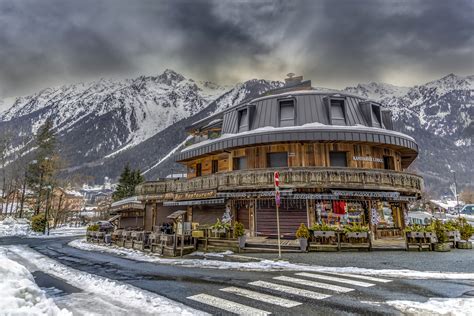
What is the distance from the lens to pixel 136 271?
11.7 meters

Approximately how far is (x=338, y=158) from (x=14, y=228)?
46.1m

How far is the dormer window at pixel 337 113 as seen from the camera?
75.4 ft

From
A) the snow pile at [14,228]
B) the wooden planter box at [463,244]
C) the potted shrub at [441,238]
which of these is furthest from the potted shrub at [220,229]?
the snow pile at [14,228]

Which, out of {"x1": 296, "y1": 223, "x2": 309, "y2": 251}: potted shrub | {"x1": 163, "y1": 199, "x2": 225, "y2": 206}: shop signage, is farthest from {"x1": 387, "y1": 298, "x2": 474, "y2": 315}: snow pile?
{"x1": 163, "y1": 199, "x2": 225, "y2": 206}: shop signage

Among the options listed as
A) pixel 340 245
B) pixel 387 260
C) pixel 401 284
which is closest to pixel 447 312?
pixel 401 284

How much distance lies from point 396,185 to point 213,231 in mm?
13275

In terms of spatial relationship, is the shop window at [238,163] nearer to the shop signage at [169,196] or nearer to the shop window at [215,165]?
the shop window at [215,165]

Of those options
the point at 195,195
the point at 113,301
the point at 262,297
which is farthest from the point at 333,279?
the point at 195,195

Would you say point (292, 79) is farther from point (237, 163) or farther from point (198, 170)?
point (198, 170)

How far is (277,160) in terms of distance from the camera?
2312 cm

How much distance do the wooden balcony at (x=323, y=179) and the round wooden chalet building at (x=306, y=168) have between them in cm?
7

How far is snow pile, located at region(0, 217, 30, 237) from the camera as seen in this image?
39.1 metres

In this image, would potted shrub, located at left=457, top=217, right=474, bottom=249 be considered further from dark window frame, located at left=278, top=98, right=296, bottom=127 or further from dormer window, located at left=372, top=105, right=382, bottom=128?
dark window frame, located at left=278, top=98, right=296, bottom=127

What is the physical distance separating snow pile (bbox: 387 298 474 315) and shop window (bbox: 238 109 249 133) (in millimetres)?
19428
